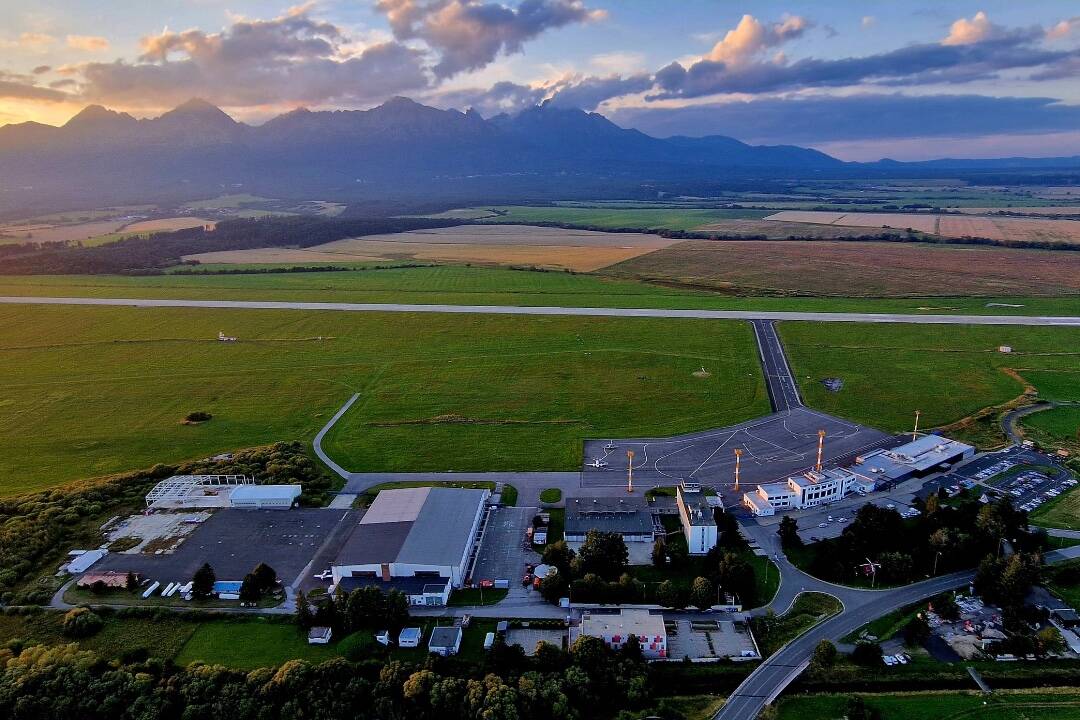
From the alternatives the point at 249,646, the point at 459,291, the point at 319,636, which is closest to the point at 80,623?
the point at 249,646

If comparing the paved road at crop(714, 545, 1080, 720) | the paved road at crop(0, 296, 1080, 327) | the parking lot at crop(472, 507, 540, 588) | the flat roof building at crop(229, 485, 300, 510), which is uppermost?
the paved road at crop(0, 296, 1080, 327)

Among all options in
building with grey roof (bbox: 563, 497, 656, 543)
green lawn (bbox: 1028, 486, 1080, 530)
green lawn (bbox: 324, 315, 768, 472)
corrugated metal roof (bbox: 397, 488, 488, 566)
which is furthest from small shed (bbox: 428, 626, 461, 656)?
green lawn (bbox: 1028, 486, 1080, 530)

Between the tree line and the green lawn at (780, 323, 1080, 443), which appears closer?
the green lawn at (780, 323, 1080, 443)

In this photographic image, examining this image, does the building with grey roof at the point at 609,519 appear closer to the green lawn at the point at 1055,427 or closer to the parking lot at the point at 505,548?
the parking lot at the point at 505,548

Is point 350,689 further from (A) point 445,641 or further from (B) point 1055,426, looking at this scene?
(B) point 1055,426

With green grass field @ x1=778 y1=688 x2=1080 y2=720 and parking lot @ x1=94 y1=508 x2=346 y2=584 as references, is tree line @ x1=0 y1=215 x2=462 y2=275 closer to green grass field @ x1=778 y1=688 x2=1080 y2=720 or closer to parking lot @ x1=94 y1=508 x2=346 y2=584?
parking lot @ x1=94 y1=508 x2=346 y2=584

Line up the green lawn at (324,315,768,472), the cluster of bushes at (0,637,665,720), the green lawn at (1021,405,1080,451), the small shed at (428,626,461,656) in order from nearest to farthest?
the cluster of bushes at (0,637,665,720) < the small shed at (428,626,461,656) < the green lawn at (1021,405,1080,451) < the green lawn at (324,315,768,472)
